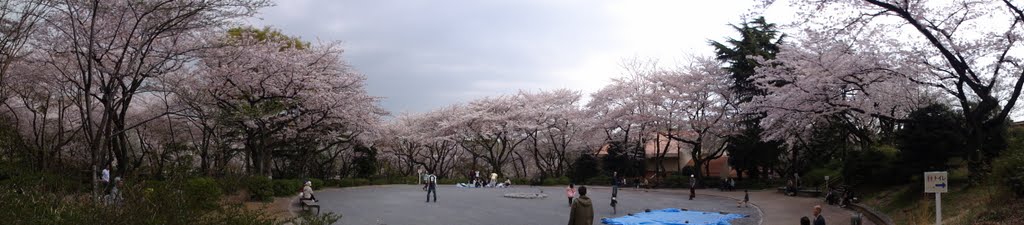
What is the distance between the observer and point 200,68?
24.5 meters

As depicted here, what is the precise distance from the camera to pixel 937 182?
34.7ft

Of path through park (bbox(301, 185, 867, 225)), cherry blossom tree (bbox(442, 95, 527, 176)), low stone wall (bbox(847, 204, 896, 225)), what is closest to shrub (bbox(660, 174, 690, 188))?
cherry blossom tree (bbox(442, 95, 527, 176))

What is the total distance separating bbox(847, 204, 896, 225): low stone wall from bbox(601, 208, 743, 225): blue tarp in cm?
300

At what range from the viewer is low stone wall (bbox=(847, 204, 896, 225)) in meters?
14.7

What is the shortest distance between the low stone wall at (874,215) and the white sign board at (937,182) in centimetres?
371

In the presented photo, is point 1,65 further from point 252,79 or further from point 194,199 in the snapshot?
point 252,79

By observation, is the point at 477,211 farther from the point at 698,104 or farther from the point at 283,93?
the point at 698,104

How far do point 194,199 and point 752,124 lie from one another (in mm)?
34289

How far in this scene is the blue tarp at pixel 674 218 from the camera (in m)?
16.4

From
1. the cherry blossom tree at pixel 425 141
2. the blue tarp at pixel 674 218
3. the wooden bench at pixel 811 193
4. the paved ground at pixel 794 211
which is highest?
the cherry blossom tree at pixel 425 141

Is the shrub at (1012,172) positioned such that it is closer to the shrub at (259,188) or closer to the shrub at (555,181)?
the shrub at (259,188)

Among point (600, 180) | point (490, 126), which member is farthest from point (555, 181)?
point (490, 126)

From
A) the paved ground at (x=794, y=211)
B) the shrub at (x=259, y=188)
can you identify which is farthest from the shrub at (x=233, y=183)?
the paved ground at (x=794, y=211)

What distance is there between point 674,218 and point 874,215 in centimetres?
458
